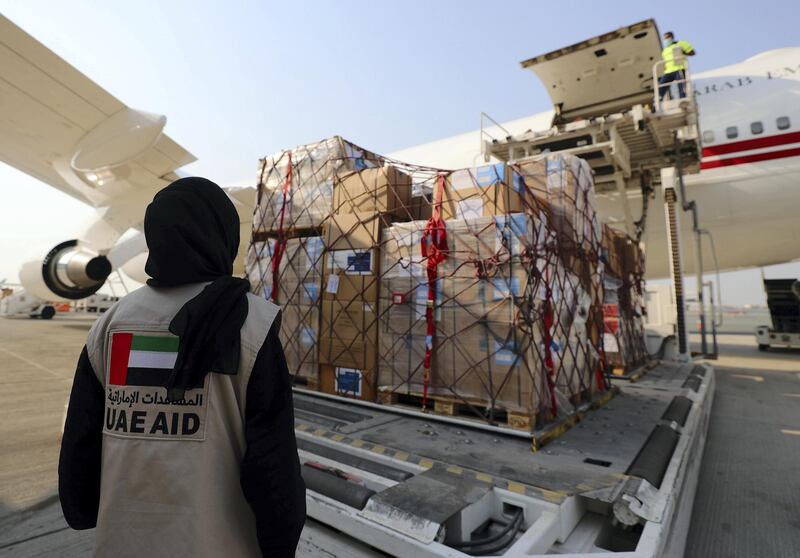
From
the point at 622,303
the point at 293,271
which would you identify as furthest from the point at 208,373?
the point at 622,303

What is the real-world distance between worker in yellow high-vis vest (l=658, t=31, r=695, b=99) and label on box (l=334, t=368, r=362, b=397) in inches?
285

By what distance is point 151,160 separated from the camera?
7.88 meters

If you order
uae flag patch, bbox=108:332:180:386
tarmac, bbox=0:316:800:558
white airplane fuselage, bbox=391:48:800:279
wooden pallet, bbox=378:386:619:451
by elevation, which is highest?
white airplane fuselage, bbox=391:48:800:279

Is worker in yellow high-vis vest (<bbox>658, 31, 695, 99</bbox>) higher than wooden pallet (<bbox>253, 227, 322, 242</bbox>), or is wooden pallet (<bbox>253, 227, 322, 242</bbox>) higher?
worker in yellow high-vis vest (<bbox>658, 31, 695, 99</bbox>)

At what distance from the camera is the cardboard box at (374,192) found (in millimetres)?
4062

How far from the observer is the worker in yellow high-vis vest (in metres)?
7.35

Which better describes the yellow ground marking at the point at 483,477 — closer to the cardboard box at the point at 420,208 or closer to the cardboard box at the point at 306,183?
the cardboard box at the point at 420,208

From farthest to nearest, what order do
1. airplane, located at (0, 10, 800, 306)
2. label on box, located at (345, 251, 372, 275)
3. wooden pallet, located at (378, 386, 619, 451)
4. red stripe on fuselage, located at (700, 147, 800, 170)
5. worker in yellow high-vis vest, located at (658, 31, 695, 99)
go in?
1. red stripe on fuselage, located at (700, 147, 800, 170)
2. worker in yellow high-vis vest, located at (658, 31, 695, 99)
3. airplane, located at (0, 10, 800, 306)
4. label on box, located at (345, 251, 372, 275)
5. wooden pallet, located at (378, 386, 619, 451)

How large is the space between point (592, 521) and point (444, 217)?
8.36ft

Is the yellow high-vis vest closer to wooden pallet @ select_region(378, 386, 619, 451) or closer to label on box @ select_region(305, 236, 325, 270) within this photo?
wooden pallet @ select_region(378, 386, 619, 451)

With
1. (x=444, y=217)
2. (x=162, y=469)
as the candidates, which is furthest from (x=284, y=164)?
(x=162, y=469)

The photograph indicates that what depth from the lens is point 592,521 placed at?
2049mm

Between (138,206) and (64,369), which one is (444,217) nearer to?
(64,369)

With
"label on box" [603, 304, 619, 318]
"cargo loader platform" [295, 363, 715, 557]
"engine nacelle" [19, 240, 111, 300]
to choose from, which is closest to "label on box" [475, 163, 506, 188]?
"cargo loader platform" [295, 363, 715, 557]
